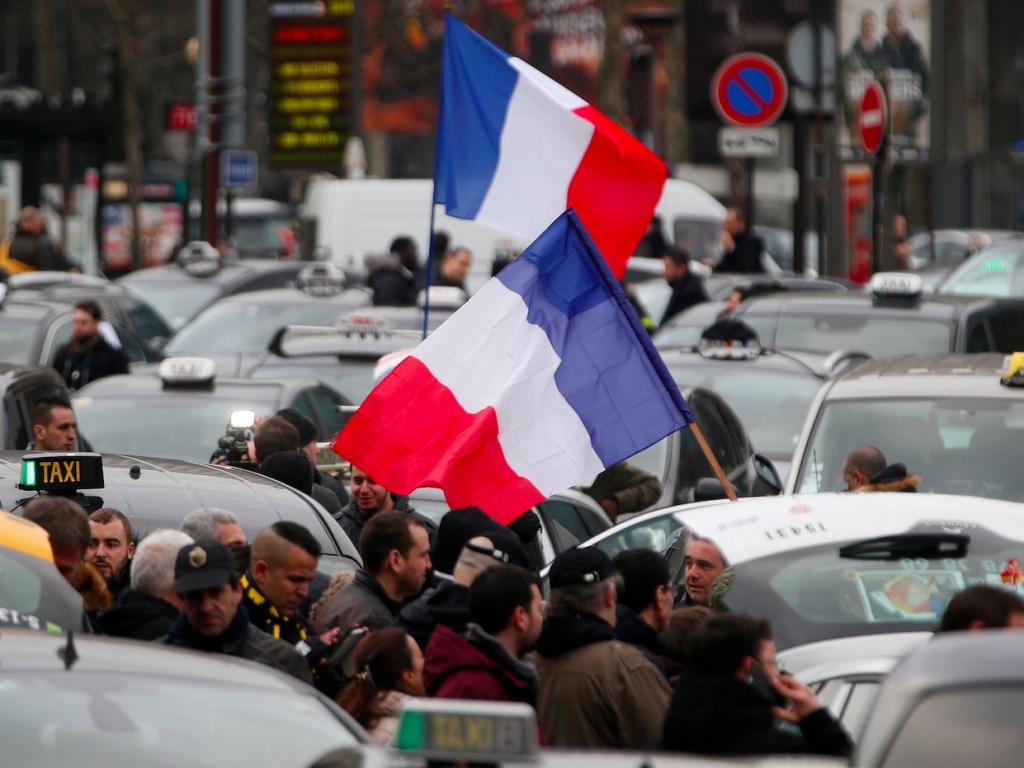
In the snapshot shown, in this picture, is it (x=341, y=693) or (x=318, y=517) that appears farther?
(x=318, y=517)

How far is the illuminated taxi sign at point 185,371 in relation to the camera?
1160cm

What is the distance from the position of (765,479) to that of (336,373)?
126 inches

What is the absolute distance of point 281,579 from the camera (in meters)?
6.40

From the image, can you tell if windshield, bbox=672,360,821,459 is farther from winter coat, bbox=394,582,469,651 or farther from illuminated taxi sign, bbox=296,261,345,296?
winter coat, bbox=394,582,469,651

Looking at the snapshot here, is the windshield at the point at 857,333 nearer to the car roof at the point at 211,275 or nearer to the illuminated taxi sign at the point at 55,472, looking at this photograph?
the illuminated taxi sign at the point at 55,472

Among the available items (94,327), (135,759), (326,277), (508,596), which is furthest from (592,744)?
(326,277)

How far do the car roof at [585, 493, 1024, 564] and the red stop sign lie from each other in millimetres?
13751

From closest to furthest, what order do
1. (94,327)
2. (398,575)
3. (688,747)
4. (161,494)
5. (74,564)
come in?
(688,747), (74,564), (398,575), (161,494), (94,327)

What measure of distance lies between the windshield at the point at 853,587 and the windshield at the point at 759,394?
661 cm

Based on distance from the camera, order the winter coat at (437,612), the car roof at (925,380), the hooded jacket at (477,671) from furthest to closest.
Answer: the car roof at (925,380) → the winter coat at (437,612) → the hooded jacket at (477,671)

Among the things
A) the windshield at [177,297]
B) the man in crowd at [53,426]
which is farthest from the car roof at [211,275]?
the man in crowd at [53,426]

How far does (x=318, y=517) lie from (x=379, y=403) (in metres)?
0.48

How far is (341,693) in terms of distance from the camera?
564 cm

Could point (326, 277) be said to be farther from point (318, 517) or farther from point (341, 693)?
point (341, 693)
